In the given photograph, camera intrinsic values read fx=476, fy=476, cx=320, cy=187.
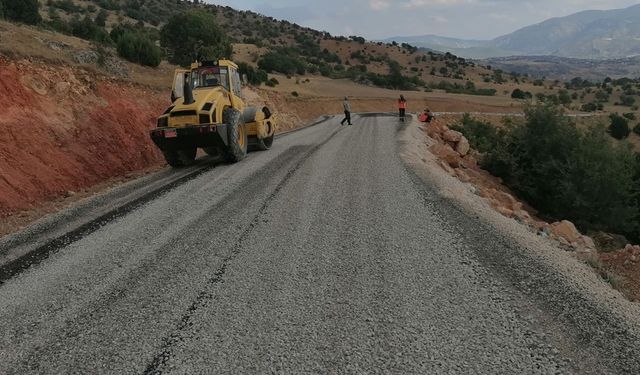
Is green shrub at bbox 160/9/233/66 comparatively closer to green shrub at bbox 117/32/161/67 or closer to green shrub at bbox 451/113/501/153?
green shrub at bbox 117/32/161/67

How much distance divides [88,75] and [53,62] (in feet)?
4.83

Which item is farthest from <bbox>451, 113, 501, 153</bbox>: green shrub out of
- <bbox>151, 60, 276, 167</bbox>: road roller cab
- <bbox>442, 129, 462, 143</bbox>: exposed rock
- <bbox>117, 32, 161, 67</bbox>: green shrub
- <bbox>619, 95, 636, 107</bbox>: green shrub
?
<bbox>619, 95, 636, 107</bbox>: green shrub

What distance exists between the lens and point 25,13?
33.9 metres

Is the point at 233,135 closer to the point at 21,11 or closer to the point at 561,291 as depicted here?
the point at 561,291

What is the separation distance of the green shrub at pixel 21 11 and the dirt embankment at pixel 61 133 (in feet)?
55.2

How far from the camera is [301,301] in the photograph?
18.0ft

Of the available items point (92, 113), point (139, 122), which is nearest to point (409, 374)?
point (92, 113)

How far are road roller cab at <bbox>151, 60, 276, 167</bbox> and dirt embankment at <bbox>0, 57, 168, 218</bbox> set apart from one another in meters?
2.82

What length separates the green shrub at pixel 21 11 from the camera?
32.8 m

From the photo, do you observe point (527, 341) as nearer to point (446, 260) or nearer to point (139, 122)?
point (446, 260)

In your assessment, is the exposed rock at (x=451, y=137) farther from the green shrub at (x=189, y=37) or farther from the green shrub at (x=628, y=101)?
the green shrub at (x=628, y=101)

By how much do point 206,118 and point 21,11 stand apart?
1136 inches

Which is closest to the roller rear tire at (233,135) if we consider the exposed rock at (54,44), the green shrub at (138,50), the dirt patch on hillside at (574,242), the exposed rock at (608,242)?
the dirt patch on hillside at (574,242)

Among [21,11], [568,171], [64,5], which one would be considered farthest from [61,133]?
[64,5]
